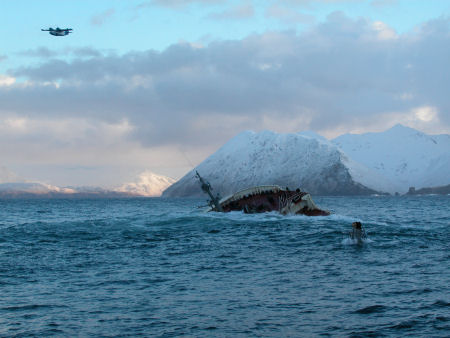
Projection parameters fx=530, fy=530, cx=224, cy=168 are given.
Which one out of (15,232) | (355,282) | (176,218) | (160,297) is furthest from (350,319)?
(176,218)

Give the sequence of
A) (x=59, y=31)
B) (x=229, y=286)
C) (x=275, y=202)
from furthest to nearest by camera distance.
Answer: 1. (x=275, y=202)
2. (x=59, y=31)
3. (x=229, y=286)

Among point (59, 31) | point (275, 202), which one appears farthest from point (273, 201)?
point (59, 31)

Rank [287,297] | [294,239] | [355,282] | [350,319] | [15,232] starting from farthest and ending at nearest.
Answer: [15,232] → [294,239] → [355,282] → [287,297] → [350,319]

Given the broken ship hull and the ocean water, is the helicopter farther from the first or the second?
the broken ship hull

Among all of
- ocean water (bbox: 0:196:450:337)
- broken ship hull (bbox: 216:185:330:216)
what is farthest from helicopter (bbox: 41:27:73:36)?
broken ship hull (bbox: 216:185:330:216)

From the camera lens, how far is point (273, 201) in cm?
7344

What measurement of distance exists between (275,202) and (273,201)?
0.31m

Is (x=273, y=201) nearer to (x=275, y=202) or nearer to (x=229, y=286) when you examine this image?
(x=275, y=202)

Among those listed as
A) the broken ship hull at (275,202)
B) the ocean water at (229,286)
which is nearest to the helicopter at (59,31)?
the ocean water at (229,286)

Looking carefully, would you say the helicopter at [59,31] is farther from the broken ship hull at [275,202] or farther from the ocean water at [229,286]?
the broken ship hull at [275,202]

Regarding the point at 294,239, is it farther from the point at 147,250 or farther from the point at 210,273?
the point at 210,273

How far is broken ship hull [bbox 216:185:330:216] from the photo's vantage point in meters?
71.4

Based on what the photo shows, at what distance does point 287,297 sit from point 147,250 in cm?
1814

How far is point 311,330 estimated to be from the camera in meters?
18.7
